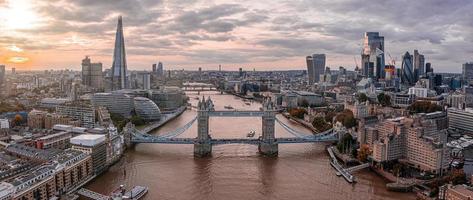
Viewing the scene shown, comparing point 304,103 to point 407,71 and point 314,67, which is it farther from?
point 314,67

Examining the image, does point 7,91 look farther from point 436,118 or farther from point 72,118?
point 436,118

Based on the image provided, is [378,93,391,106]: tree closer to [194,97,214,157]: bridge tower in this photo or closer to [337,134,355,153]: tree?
[337,134,355,153]: tree

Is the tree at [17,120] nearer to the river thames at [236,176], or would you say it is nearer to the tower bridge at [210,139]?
the tower bridge at [210,139]

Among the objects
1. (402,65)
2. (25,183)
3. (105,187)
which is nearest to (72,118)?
(105,187)

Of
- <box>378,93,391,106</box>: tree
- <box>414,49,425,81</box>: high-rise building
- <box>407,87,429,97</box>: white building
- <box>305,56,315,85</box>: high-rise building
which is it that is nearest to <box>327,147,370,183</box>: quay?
<box>378,93,391,106</box>: tree

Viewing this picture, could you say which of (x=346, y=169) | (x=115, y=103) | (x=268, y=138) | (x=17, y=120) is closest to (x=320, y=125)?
(x=268, y=138)

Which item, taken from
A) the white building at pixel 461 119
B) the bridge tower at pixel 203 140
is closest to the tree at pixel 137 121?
the bridge tower at pixel 203 140
